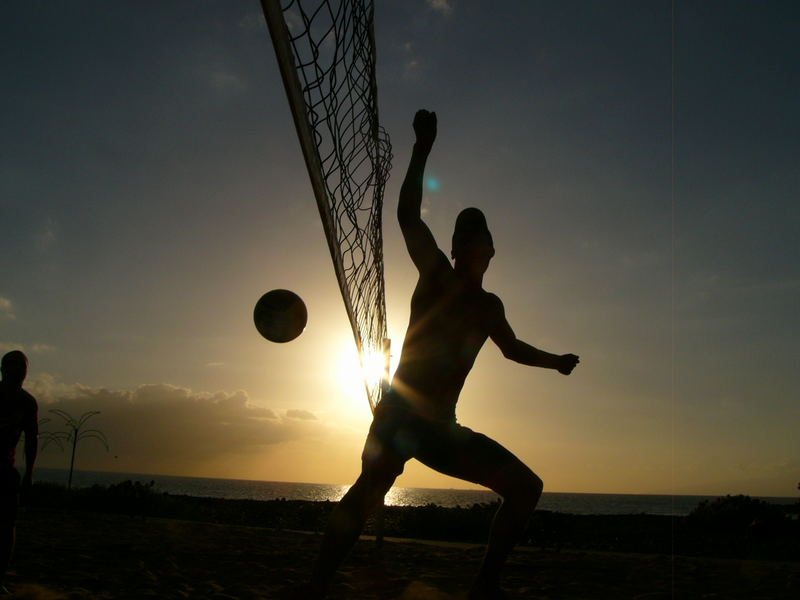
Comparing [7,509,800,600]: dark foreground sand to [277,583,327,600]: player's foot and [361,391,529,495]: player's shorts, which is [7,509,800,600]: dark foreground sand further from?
[361,391,529,495]: player's shorts

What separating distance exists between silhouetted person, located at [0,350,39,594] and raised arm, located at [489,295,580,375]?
10.1 feet

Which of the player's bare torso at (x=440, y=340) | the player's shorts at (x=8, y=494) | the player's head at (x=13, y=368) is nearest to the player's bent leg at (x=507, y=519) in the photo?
the player's bare torso at (x=440, y=340)

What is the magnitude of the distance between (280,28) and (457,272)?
46.6 inches

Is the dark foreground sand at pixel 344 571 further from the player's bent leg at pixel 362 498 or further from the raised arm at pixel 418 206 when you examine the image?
the raised arm at pixel 418 206

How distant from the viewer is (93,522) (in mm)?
8547

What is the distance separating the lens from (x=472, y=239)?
8.24ft

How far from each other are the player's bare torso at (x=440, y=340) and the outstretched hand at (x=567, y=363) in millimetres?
541

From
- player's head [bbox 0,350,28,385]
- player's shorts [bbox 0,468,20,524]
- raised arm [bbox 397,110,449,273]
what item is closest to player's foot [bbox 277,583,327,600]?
raised arm [bbox 397,110,449,273]

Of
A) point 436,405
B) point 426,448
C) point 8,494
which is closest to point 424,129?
point 436,405

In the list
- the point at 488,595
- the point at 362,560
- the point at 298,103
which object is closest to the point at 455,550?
the point at 362,560

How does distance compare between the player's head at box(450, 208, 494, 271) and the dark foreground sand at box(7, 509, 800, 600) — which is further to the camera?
the dark foreground sand at box(7, 509, 800, 600)

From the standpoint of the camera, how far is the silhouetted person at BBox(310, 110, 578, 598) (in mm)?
2307

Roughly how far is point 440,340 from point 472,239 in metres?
0.45

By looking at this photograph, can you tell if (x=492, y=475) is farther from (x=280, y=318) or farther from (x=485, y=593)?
(x=280, y=318)
